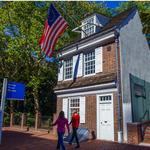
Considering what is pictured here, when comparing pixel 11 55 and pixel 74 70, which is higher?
pixel 11 55

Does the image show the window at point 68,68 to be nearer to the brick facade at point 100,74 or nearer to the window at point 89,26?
the window at point 89,26

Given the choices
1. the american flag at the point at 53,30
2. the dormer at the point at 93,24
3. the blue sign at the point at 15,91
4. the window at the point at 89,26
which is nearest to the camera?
the blue sign at the point at 15,91

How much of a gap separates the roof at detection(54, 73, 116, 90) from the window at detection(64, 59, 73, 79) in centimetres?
62

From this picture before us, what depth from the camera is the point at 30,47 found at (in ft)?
82.0

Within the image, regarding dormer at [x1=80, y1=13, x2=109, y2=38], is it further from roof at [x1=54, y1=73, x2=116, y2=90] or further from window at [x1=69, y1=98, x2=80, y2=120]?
window at [x1=69, y1=98, x2=80, y2=120]

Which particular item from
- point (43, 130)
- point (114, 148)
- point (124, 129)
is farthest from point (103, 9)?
point (114, 148)

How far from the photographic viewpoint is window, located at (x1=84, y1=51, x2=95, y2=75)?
1769cm

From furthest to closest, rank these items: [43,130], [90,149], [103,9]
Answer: [103,9] < [43,130] < [90,149]

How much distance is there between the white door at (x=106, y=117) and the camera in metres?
15.0

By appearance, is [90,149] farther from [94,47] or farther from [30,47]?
[30,47]

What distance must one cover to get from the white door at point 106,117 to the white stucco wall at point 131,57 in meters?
0.88

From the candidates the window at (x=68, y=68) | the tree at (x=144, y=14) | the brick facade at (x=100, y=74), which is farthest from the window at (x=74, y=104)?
the tree at (x=144, y=14)

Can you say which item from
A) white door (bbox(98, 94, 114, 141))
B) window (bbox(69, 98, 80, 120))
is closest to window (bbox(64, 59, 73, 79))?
window (bbox(69, 98, 80, 120))

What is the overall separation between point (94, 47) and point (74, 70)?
8.87ft
